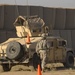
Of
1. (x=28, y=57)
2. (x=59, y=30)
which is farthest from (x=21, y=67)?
(x=59, y=30)

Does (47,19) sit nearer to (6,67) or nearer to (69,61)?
(69,61)

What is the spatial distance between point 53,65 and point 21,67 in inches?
79.2

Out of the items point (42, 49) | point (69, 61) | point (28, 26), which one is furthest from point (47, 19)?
point (42, 49)

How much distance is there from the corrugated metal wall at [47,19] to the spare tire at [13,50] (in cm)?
984

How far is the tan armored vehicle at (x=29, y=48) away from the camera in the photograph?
60.0ft

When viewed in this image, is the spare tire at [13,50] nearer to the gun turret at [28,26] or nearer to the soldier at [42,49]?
the soldier at [42,49]

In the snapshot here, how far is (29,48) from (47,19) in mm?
13953

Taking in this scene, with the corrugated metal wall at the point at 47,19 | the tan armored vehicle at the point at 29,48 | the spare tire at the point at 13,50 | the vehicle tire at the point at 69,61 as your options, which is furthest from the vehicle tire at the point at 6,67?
the corrugated metal wall at the point at 47,19

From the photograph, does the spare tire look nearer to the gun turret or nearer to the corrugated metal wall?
the gun turret

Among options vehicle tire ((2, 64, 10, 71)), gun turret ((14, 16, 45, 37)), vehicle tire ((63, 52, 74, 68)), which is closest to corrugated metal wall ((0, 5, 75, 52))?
gun turret ((14, 16, 45, 37))

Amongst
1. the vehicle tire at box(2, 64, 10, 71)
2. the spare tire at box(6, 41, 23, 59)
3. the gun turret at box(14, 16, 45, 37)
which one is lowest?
the vehicle tire at box(2, 64, 10, 71)

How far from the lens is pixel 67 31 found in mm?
32750

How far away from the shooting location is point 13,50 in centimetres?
1838

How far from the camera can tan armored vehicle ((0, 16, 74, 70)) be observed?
60.0 ft
